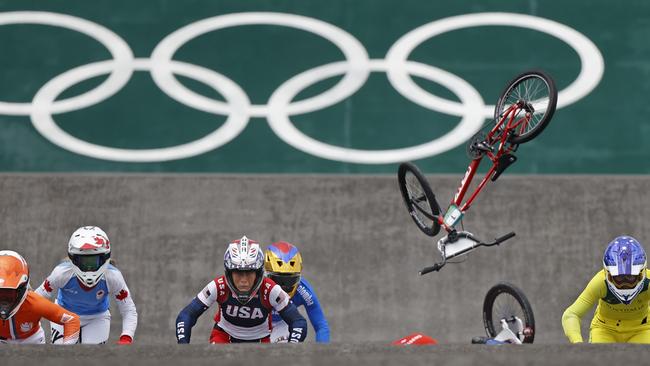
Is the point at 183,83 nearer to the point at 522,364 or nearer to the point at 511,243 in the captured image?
the point at 511,243

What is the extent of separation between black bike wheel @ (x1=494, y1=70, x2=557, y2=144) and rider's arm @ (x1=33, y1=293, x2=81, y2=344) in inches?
A: 156

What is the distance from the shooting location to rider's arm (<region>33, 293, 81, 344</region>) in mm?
10062

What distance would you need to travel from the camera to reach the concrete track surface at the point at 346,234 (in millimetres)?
15461

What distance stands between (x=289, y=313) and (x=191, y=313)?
32.5 inches

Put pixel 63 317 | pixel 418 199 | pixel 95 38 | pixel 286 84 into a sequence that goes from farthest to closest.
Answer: pixel 95 38, pixel 286 84, pixel 418 199, pixel 63 317

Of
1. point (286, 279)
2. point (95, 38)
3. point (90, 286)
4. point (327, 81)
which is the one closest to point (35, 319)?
point (90, 286)

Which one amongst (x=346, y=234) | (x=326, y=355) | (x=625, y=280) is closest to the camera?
(x=326, y=355)

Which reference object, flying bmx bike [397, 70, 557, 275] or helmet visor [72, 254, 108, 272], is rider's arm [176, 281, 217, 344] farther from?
flying bmx bike [397, 70, 557, 275]

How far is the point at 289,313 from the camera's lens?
10758 millimetres

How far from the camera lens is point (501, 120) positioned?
11008 millimetres

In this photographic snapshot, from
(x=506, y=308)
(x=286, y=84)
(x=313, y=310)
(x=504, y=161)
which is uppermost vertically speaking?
(x=286, y=84)

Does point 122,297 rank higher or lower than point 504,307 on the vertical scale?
higher

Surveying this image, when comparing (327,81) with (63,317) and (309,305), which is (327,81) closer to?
(309,305)

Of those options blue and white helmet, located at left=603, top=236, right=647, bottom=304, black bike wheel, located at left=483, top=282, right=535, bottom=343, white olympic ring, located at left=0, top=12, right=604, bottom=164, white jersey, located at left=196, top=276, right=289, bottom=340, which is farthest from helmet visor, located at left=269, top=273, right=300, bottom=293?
white olympic ring, located at left=0, top=12, right=604, bottom=164
